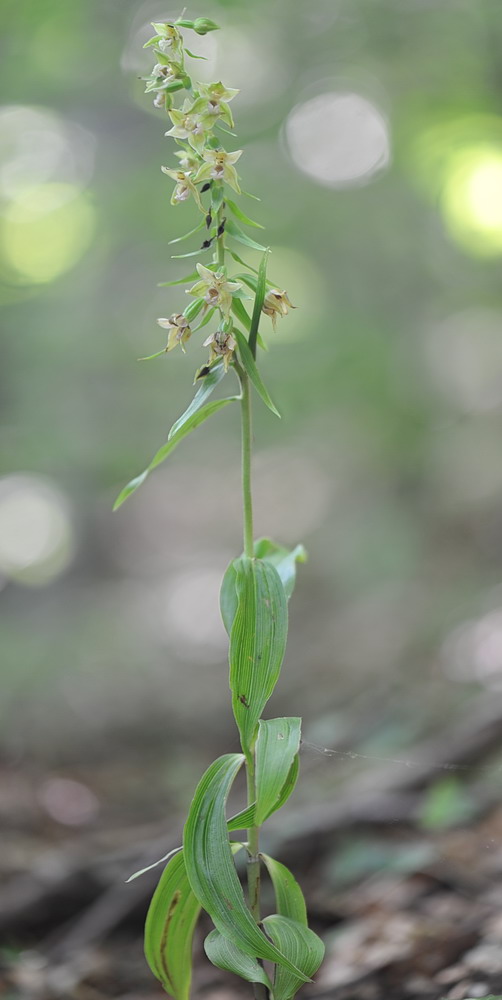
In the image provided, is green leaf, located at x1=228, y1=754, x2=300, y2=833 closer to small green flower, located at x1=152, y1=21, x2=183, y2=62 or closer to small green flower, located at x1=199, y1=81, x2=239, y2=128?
small green flower, located at x1=199, y1=81, x2=239, y2=128

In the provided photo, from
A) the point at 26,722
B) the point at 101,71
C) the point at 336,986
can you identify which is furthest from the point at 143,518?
the point at 336,986

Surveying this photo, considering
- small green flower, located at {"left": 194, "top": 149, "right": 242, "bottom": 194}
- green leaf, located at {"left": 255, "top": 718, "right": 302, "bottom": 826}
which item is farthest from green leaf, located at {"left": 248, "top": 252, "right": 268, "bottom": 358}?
green leaf, located at {"left": 255, "top": 718, "right": 302, "bottom": 826}

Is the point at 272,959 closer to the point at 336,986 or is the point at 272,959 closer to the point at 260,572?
the point at 260,572

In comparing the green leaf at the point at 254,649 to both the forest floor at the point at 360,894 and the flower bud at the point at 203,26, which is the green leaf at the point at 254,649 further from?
the flower bud at the point at 203,26

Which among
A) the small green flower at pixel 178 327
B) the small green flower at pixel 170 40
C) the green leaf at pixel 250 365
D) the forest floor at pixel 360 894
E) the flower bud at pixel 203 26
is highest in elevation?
the flower bud at pixel 203 26

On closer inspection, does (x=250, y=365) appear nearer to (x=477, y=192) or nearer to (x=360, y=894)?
(x=360, y=894)

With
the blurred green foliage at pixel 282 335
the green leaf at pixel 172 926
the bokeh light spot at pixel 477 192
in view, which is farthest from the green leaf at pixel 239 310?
the bokeh light spot at pixel 477 192
